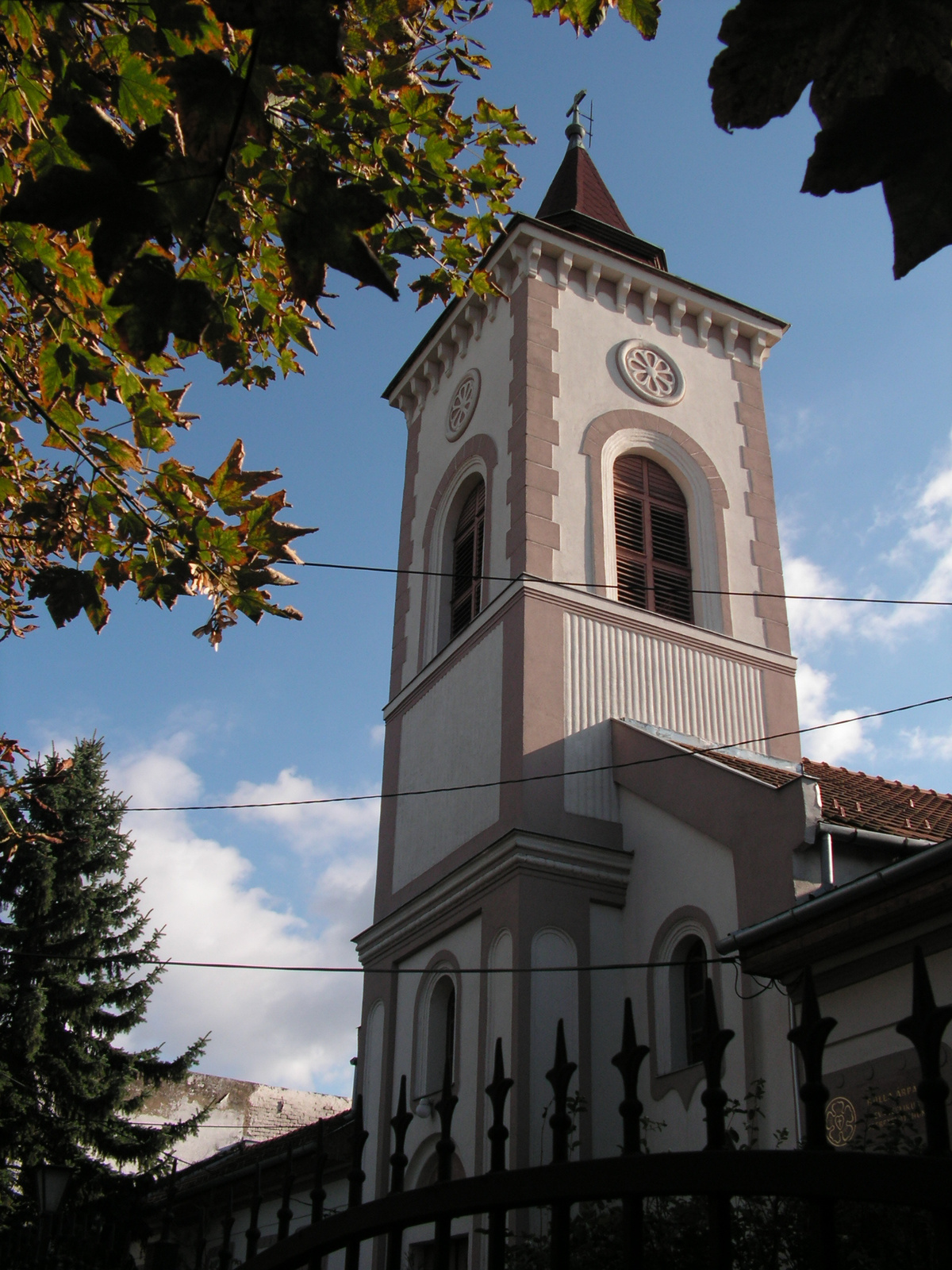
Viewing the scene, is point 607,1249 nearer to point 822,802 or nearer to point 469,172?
point 822,802

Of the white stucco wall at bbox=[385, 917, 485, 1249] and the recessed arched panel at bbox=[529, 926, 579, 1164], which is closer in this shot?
the recessed arched panel at bbox=[529, 926, 579, 1164]

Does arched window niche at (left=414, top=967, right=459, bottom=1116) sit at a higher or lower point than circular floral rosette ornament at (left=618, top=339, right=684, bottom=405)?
lower

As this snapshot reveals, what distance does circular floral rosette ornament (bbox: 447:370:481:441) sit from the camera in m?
18.1

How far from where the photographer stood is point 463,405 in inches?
729

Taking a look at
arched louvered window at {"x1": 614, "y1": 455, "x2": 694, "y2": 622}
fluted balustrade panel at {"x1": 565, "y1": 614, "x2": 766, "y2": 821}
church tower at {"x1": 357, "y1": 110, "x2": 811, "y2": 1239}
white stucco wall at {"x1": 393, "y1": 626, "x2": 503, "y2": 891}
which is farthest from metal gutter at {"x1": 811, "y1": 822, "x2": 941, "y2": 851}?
arched louvered window at {"x1": 614, "y1": 455, "x2": 694, "y2": 622}

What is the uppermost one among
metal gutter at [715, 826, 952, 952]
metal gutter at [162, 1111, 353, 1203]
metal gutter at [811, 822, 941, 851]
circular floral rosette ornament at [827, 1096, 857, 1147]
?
metal gutter at [811, 822, 941, 851]

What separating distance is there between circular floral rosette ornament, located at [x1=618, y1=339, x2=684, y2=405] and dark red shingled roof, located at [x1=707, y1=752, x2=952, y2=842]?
5535 mm

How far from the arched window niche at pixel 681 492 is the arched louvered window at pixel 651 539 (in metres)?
0.10

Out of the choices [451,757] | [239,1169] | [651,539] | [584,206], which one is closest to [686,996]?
[451,757]

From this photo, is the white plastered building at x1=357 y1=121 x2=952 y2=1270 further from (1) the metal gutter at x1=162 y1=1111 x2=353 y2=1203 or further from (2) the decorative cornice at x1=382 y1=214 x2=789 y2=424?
(1) the metal gutter at x1=162 y1=1111 x2=353 y2=1203

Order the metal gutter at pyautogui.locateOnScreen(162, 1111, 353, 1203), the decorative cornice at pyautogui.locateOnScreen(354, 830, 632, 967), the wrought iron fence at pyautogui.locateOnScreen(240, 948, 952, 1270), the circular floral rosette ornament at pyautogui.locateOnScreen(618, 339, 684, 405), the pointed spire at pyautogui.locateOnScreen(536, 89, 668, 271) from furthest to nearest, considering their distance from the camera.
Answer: the pointed spire at pyautogui.locateOnScreen(536, 89, 668, 271) < the circular floral rosette ornament at pyautogui.locateOnScreen(618, 339, 684, 405) < the metal gutter at pyautogui.locateOnScreen(162, 1111, 353, 1203) < the decorative cornice at pyautogui.locateOnScreen(354, 830, 632, 967) < the wrought iron fence at pyautogui.locateOnScreen(240, 948, 952, 1270)

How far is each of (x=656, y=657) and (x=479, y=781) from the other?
2695 mm

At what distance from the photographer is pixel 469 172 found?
566 cm

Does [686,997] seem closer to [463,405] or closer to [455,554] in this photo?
[455,554]
